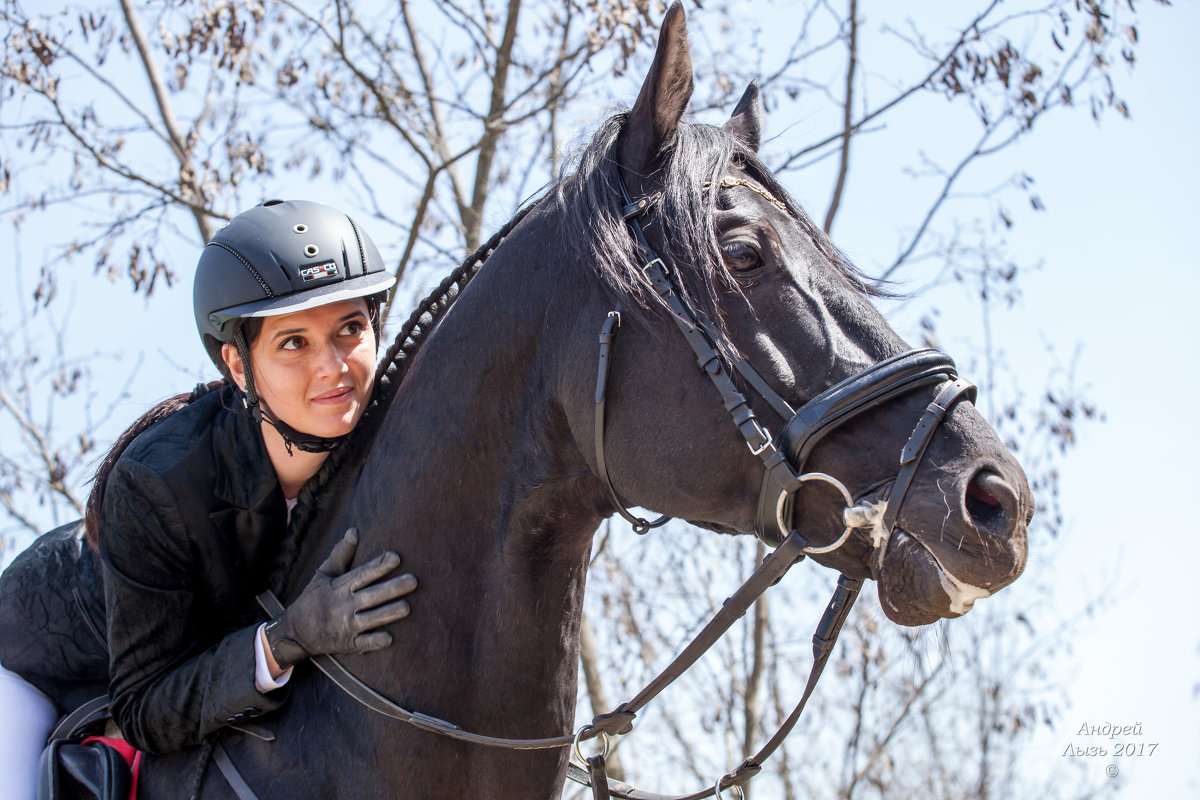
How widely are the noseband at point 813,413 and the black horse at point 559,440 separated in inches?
1.2

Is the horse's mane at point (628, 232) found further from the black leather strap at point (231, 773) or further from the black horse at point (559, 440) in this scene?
the black leather strap at point (231, 773)

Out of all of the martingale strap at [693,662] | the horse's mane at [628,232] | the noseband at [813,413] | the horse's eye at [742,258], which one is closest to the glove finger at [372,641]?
the martingale strap at [693,662]

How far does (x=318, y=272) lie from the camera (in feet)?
10.4

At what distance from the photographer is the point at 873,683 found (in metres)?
7.48

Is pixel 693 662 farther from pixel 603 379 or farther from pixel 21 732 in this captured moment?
pixel 21 732

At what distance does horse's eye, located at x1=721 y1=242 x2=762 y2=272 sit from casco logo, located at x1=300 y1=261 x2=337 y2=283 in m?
1.36

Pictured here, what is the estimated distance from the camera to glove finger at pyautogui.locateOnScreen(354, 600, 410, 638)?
268cm

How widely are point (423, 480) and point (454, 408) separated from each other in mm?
223

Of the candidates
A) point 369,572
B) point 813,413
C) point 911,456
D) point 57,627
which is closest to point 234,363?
point 369,572

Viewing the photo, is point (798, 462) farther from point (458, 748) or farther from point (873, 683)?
point (873, 683)

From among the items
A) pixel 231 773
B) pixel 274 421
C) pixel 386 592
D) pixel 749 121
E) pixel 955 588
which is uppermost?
pixel 749 121

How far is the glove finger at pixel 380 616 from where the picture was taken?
106 inches

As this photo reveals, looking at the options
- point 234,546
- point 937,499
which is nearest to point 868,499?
point 937,499

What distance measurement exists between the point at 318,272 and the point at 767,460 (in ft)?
5.39
